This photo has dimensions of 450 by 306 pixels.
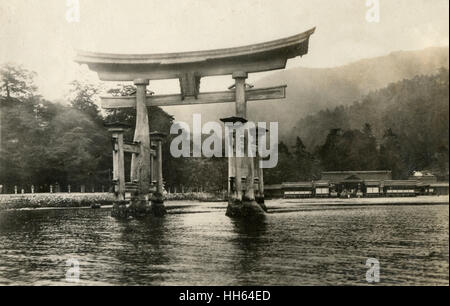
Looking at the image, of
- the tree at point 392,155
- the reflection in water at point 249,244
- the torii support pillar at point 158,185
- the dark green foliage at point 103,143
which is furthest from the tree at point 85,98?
the tree at point 392,155

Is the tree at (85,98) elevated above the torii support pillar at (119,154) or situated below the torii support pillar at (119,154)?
above

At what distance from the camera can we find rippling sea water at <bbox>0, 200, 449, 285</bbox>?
4141 mm

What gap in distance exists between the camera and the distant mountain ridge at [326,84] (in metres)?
4.92

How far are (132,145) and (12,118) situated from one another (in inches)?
108

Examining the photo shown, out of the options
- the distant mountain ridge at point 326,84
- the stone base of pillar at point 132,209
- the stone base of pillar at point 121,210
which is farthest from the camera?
the stone base of pillar at point 132,209

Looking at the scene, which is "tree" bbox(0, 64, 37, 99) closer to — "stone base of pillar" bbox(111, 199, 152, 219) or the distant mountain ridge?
"stone base of pillar" bbox(111, 199, 152, 219)

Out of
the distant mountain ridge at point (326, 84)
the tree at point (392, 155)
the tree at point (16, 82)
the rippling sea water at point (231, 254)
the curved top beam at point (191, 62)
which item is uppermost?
the curved top beam at point (191, 62)

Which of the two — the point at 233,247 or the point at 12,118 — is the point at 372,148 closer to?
the point at 233,247

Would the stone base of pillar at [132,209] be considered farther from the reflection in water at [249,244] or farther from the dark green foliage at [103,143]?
the reflection in water at [249,244]

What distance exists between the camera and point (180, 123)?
9.12 metres

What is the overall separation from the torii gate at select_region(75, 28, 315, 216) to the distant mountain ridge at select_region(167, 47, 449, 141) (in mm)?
487

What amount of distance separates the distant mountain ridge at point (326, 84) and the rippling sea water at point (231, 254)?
1879 mm

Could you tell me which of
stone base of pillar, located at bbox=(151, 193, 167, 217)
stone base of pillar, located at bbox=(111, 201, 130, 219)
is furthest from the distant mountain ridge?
stone base of pillar, located at bbox=(111, 201, 130, 219)
